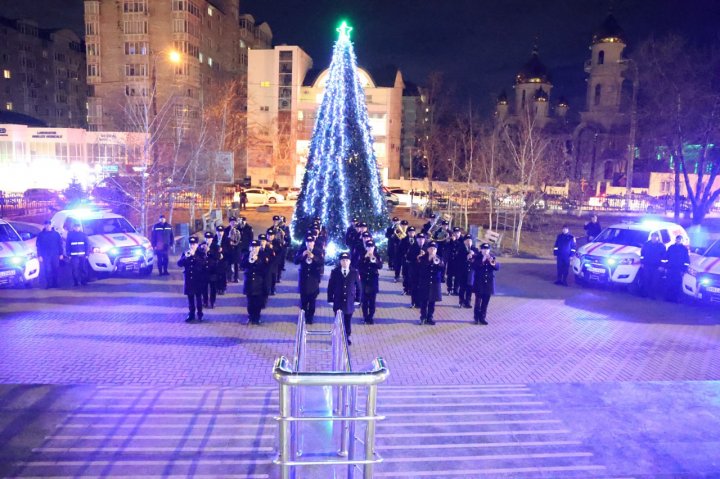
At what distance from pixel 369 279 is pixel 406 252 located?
11.3 feet

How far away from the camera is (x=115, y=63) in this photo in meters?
61.4

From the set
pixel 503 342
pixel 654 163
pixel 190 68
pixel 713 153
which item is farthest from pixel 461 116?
pixel 503 342

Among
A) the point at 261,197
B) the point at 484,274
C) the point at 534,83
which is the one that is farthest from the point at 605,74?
the point at 484,274

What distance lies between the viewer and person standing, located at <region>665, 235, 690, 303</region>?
13828mm

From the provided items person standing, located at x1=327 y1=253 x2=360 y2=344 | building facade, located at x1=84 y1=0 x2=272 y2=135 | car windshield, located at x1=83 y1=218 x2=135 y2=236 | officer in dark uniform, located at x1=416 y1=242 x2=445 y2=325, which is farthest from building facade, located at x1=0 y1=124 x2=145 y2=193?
person standing, located at x1=327 y1=253 x2=360 y2=344

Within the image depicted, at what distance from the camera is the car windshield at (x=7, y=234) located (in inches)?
551

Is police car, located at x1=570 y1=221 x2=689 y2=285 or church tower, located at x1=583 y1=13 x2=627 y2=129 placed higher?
church tower, located at x1=583 y1=13 x2=627 y2=129

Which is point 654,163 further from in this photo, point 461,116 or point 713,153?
point 713,153

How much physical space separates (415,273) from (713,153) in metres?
31.6

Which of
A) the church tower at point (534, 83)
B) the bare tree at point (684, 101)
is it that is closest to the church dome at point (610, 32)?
the church tower at point (534, 83)

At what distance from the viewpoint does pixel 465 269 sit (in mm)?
12914

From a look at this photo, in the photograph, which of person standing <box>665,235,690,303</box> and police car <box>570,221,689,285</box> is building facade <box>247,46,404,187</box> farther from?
person standing <box>665,235,690,303</box>

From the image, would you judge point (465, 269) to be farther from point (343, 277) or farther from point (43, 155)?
point (43, 155)

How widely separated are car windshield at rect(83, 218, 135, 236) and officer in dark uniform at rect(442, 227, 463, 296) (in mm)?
9203
